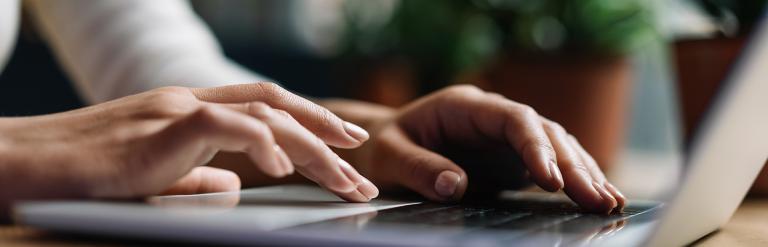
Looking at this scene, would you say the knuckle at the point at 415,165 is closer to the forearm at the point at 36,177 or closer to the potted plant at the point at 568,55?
Result: the forearm at the point at 36,177

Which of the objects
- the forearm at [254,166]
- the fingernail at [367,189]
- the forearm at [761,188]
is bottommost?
the forearm at [254,166]

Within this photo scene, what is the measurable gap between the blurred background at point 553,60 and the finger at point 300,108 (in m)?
0.68

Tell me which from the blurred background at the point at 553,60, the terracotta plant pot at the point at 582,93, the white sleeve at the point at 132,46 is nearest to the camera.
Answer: the white sleeve at the point at 132,46

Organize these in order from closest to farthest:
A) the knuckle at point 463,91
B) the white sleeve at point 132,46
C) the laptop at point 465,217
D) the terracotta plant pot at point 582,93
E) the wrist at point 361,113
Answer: the laptop at point 465,217
the knuckle at point 463,91
the wrist at point 361,113
the white sleeve at point 132,46
the terracotta plant pot at point 582,93

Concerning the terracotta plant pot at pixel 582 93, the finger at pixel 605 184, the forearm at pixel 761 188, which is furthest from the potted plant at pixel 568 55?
the finger at pixel 605 184

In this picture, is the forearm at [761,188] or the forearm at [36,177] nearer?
the forearm at [36,177]

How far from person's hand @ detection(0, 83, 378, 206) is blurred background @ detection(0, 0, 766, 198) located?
2.40 feet

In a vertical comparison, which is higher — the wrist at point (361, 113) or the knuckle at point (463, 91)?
the knuckle at point (463, 91)

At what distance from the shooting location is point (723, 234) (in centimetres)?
45

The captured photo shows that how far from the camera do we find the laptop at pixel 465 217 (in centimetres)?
28

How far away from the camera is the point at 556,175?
1.67ft

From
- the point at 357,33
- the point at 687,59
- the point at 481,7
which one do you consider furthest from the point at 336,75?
the point at 687,59

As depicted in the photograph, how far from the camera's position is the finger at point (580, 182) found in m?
0.49

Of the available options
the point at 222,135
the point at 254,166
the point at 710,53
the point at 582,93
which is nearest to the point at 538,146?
the point at 222,135
